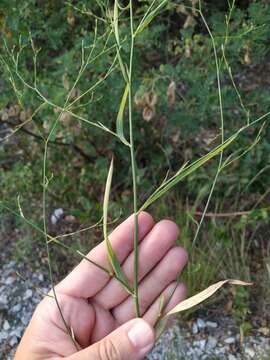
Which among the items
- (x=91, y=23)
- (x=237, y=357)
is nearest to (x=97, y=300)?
(x=237, y=357)

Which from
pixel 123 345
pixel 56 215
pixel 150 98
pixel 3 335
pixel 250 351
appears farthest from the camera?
pixel 56 215

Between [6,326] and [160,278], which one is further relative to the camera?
[6,326]

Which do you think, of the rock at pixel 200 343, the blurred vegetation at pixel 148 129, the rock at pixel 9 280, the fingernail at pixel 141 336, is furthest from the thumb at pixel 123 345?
the rock at pixel 9 280

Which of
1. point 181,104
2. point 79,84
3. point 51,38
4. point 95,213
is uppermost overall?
point 51,38

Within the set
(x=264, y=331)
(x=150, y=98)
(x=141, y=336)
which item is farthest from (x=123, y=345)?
(x=264, y=331)

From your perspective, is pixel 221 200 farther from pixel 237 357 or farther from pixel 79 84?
pixel 79 84

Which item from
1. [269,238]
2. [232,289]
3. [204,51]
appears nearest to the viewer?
[204,51]

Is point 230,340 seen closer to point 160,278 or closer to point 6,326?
point 160,278

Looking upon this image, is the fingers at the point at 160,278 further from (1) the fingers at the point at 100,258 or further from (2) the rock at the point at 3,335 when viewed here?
(2) the rock at the point at 3,335
